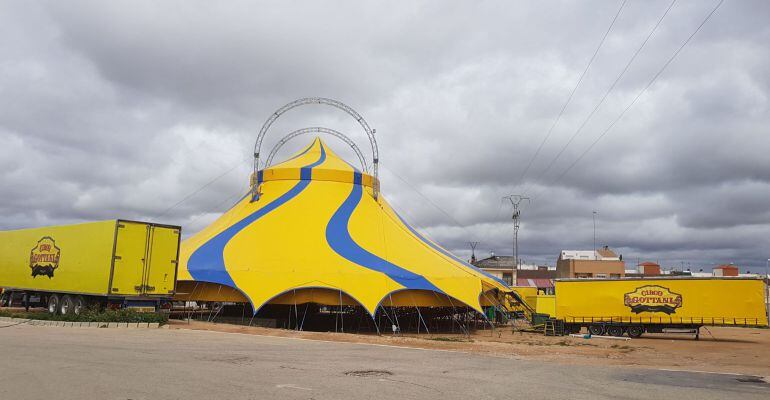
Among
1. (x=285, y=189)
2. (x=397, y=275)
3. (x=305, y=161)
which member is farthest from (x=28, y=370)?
(x=305, y=161)

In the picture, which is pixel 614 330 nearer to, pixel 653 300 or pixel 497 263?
pixel 653 300

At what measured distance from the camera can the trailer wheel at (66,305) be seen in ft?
59.7

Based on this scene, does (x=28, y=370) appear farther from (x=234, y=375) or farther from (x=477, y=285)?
(x=477, y=285)

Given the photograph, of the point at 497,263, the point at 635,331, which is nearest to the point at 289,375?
the point at 635,331

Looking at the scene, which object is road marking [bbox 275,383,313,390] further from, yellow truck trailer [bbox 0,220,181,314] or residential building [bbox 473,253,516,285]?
residential building [bbox 473,253,516,285]

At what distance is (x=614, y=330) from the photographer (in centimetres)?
2197

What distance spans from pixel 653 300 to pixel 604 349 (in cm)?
620

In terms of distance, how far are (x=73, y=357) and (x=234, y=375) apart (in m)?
3.06

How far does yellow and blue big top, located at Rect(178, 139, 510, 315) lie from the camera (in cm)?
1841

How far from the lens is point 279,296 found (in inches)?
727

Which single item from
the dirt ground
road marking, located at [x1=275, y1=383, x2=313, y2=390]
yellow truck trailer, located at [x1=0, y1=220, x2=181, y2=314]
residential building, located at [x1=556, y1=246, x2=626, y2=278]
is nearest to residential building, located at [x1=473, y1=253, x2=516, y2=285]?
residential building, located at [x1=556, y1=246, x2=626, y2=278]

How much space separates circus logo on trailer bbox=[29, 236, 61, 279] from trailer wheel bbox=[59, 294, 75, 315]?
1130 mm

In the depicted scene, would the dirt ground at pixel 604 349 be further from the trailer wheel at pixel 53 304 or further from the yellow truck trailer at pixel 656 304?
the trailer wheel at pixel 53 304

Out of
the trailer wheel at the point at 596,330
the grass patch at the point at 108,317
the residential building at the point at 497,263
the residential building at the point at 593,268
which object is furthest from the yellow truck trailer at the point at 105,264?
the residential building at the point at 497,263
